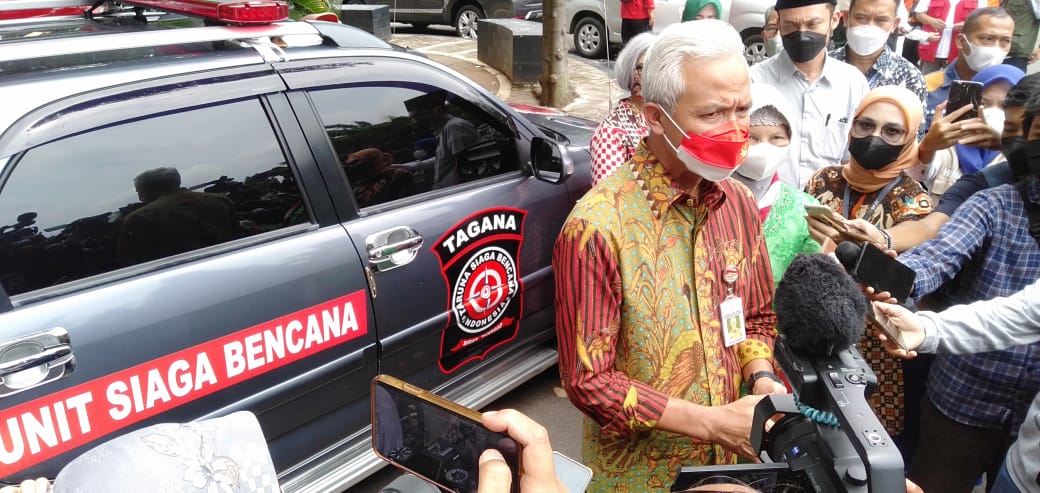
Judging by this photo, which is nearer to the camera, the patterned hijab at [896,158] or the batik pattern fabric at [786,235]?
the batik pattern fabric at [786,235]

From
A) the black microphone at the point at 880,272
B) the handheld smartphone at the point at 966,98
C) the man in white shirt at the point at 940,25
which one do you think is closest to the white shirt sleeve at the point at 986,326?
the black microphone at the point at 880,272

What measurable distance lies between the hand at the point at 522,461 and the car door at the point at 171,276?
142 centimetres

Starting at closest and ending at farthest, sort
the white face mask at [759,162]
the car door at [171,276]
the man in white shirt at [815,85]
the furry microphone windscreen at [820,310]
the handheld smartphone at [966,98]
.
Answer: the furry microphone windscreen at [820,310]
the car door at [171,276]
the white face mask at [759,162]
the handheld smartphone at [966,98]
the man in white shirt at [815,85]

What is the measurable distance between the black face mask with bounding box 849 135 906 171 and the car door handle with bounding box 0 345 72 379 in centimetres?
260

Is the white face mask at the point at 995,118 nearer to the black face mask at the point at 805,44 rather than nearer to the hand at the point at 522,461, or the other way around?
the black face mask at the point at 805,44

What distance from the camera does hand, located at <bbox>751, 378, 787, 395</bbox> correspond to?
175 centimetres

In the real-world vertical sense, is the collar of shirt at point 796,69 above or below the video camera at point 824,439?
above

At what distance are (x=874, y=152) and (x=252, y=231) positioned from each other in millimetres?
2202

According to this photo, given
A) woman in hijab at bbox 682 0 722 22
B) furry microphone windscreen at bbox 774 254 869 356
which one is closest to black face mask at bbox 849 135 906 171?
furry microphone windscreen at bbox 774 254 869 356

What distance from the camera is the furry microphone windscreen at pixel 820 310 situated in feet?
3.92

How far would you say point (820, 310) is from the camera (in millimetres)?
1195

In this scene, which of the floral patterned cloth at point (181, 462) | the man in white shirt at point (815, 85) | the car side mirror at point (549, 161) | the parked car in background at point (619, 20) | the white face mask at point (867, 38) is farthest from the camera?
the parked car in background at point (619, 20)

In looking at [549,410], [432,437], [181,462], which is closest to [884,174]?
[549,410]

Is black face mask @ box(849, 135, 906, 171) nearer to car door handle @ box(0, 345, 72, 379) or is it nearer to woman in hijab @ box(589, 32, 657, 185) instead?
woman in hijab @ box(589, 32, 657, 185)
